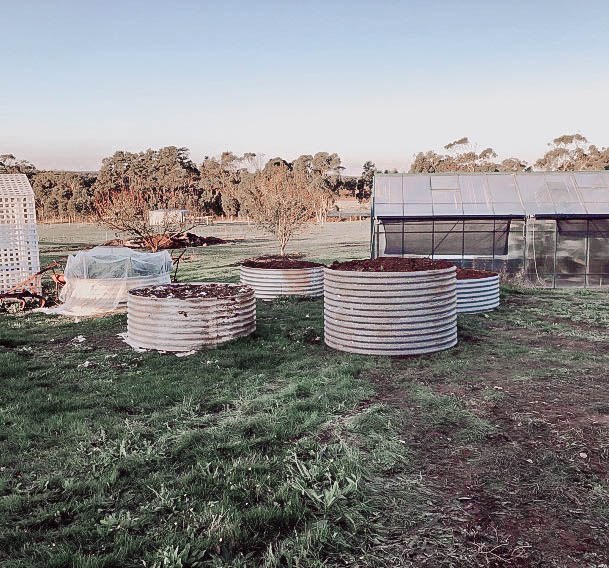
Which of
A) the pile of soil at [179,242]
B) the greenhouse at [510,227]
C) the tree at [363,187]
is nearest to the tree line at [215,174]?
the tree at [363,187]

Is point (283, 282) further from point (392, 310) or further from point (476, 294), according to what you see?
point (392, 310)

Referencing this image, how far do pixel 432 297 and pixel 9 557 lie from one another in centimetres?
571

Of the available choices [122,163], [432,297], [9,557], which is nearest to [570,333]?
[432,297]

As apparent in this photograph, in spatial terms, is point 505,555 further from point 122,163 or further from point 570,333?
point 122,163

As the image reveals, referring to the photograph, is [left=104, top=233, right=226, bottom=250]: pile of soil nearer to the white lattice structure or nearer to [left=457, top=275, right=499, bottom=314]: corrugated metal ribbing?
the white lattice structure

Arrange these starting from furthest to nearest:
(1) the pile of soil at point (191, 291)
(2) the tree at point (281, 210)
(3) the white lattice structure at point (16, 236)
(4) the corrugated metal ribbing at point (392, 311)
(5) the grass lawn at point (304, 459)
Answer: (2) the tree at point (281, 210), (3) the white lattice structure at point (16, 236), (1) the pile of soil at point (191, 291), (4) the corrugated metal ribbing at point (392, 311), (5) the grass lawn at point (304, 459)

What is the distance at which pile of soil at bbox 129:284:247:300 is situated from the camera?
27.1 feet

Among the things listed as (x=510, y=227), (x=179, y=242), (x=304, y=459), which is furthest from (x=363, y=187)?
(x=304, y=459)

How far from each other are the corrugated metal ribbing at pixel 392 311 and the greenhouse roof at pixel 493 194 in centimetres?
872

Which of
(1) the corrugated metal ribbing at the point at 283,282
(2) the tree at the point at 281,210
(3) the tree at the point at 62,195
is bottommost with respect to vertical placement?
(1) the corrugated metal ribbing at the point at 283,282

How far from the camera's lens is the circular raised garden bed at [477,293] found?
10445 mm

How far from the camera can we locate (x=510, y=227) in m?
16.2

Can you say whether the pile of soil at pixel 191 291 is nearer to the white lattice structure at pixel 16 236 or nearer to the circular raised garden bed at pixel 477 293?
the circular raised garden bed at pixel 477 293

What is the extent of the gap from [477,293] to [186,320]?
5.84m
